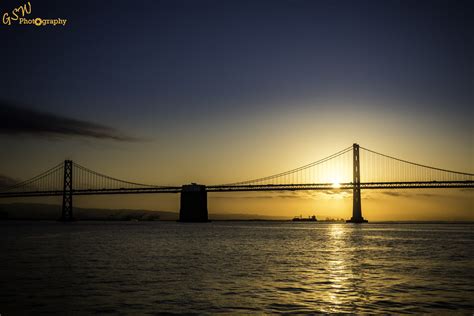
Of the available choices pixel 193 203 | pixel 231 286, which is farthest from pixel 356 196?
pixel 231 286

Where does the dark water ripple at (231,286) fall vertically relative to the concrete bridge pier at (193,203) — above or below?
below

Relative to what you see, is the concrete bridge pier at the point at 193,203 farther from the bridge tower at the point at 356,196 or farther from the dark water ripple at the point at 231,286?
the dark water ripple at the point at 231,286

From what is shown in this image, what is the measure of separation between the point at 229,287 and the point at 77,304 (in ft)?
14.6

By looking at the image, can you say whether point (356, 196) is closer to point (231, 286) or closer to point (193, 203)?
point (193, 203)

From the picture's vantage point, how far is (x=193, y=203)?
4259 inches

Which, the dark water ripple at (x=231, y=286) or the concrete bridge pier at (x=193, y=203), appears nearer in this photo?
the dark water ripple at (x=231, y=286)

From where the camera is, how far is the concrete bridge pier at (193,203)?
10556 centimetres

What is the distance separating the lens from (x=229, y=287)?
1502 centimetres

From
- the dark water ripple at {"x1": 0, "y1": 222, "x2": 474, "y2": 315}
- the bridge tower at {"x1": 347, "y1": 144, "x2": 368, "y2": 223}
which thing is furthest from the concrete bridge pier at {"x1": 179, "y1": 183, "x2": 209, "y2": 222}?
the dark water ripple at {"x1": 0, "y1": 222, "x2": 474, "y2": 315}

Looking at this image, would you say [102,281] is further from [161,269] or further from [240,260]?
[240,260]

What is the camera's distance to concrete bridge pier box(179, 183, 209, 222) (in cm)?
10556

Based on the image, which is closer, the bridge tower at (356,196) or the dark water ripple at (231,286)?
the dark water ripple at (231,286)

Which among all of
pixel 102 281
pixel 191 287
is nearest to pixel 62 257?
pixel 102 281

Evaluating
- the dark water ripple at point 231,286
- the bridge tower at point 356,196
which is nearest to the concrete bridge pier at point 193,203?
the bridge tower at point 356,196
